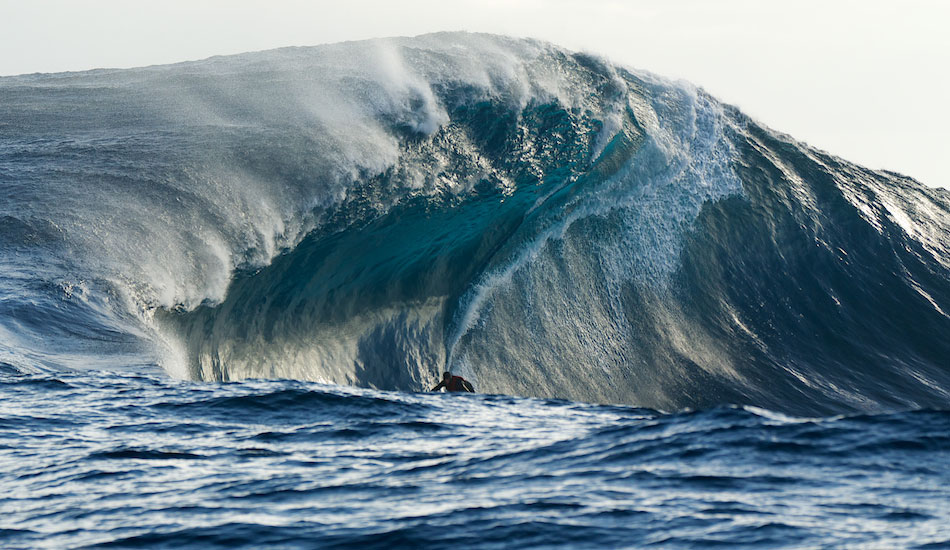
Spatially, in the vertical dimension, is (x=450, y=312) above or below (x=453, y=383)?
above

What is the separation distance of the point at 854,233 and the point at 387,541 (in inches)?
557

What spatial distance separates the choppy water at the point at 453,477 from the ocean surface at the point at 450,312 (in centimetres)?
3

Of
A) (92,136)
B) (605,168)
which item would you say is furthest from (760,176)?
(92,136)

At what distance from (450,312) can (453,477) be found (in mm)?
8635

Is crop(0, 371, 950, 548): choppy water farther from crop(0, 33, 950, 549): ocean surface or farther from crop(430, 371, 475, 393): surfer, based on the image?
crop(430, 371, 475, 393): surfer

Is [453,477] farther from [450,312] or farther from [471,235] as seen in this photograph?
[471,235]

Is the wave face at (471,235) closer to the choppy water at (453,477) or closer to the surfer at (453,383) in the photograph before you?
the surfer at (453,383)

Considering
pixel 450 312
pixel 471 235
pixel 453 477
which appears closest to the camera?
pixel 453 477

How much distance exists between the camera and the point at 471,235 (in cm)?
1535

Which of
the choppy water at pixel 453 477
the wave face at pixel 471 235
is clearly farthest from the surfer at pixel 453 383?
the choppy water at pixel 453 477

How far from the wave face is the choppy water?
3.93 m

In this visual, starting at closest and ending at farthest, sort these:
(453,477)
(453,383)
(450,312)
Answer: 1. (453,477)
2. (453,383)
3. (450,312)

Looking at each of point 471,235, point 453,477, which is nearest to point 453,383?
point 471,235

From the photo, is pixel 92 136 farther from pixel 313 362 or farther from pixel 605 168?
pixel 605 168
